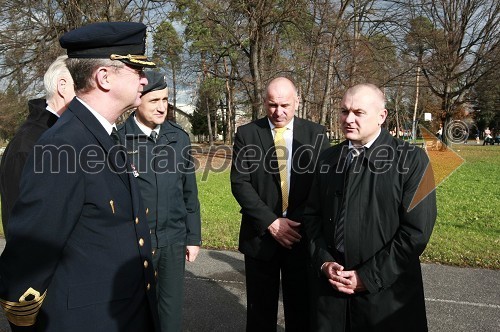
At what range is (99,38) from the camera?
190 cm

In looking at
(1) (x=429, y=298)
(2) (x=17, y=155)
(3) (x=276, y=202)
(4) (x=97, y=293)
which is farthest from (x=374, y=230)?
(1) (x=429, y=298)

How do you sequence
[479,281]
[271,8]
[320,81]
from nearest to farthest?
[479,281] → [271,8] → [320,81]

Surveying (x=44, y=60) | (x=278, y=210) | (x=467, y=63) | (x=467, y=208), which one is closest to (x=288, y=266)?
(x=278, y=210)

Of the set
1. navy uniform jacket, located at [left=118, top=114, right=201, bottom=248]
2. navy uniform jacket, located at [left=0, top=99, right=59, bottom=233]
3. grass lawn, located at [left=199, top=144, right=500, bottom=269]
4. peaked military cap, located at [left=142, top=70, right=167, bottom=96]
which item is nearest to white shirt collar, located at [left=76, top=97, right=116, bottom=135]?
navy uniform jacket, located at [left=0, top=99, right=59, bottom=233]

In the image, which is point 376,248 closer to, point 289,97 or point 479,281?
point 289,97

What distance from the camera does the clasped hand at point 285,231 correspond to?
3.20 m

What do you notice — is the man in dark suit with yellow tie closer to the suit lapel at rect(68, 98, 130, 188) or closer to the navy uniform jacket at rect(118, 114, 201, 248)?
the navy uniform jacket at rect(118, 114, 201, 248)

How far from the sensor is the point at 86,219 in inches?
69.6

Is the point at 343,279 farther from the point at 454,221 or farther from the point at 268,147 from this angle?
Result: the point at 454,221

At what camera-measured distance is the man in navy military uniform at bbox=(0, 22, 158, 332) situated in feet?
5.30

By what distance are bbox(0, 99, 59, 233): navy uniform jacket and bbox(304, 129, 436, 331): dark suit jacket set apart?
6.21 feet

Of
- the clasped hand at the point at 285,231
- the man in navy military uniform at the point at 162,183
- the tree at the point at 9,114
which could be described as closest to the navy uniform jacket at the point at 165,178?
the man in navy military uniform at the point at 162,183

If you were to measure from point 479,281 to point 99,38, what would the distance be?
5.03 m

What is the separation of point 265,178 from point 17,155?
181 centimetres
